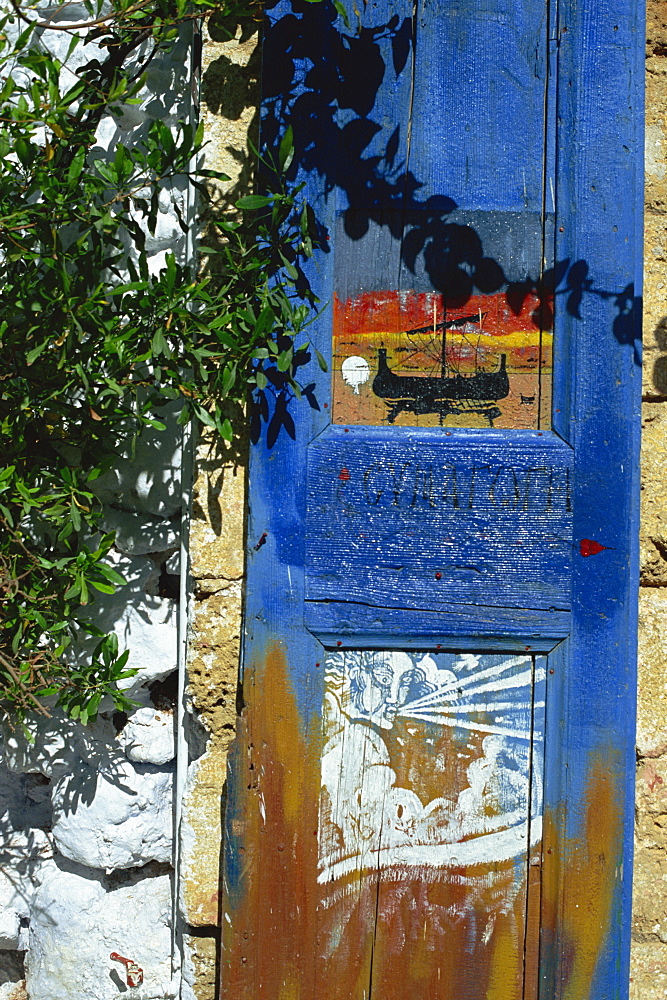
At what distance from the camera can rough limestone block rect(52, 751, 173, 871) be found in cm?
166

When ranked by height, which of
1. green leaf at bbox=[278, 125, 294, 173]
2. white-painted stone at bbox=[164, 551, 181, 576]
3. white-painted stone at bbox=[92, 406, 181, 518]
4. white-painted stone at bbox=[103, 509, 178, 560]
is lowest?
white-painted stone at bbox=[164, 551, 181, 576]

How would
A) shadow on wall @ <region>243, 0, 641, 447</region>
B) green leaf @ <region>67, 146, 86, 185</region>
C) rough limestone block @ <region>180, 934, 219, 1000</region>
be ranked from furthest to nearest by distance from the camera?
1. rough limestone block @ <region>180, 934, 219, 1000</region>
2. shadow on wall @ <region>243, 0, 641, 447</region>
3. green leaf @ <region>67, 146, 86, 185</region>

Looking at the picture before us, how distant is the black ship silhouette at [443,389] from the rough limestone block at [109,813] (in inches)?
36.4

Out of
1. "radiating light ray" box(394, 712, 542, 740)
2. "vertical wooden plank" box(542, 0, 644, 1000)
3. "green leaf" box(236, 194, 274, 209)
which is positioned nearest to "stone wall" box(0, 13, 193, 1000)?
"green leaf" box(236, 194, 274, 209)

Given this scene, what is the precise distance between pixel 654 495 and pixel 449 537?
0.46 metres

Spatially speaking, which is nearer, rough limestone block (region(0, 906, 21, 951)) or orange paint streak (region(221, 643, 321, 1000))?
orange paint streak (region(221, 643, 321, 1000))

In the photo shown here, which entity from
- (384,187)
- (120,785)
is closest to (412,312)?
(384,187)

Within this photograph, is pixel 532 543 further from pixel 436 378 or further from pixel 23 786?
pixel 23 786

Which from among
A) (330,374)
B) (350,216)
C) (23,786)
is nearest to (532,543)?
(330,374)

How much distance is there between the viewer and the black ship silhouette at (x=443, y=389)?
157 cm

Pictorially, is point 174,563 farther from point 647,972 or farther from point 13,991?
point 647,972

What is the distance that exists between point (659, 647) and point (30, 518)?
1.33m

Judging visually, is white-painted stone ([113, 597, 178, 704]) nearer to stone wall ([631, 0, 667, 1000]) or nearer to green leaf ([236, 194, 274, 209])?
green leaf ([236, 194, 274, 209])

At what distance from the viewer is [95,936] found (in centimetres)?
168
